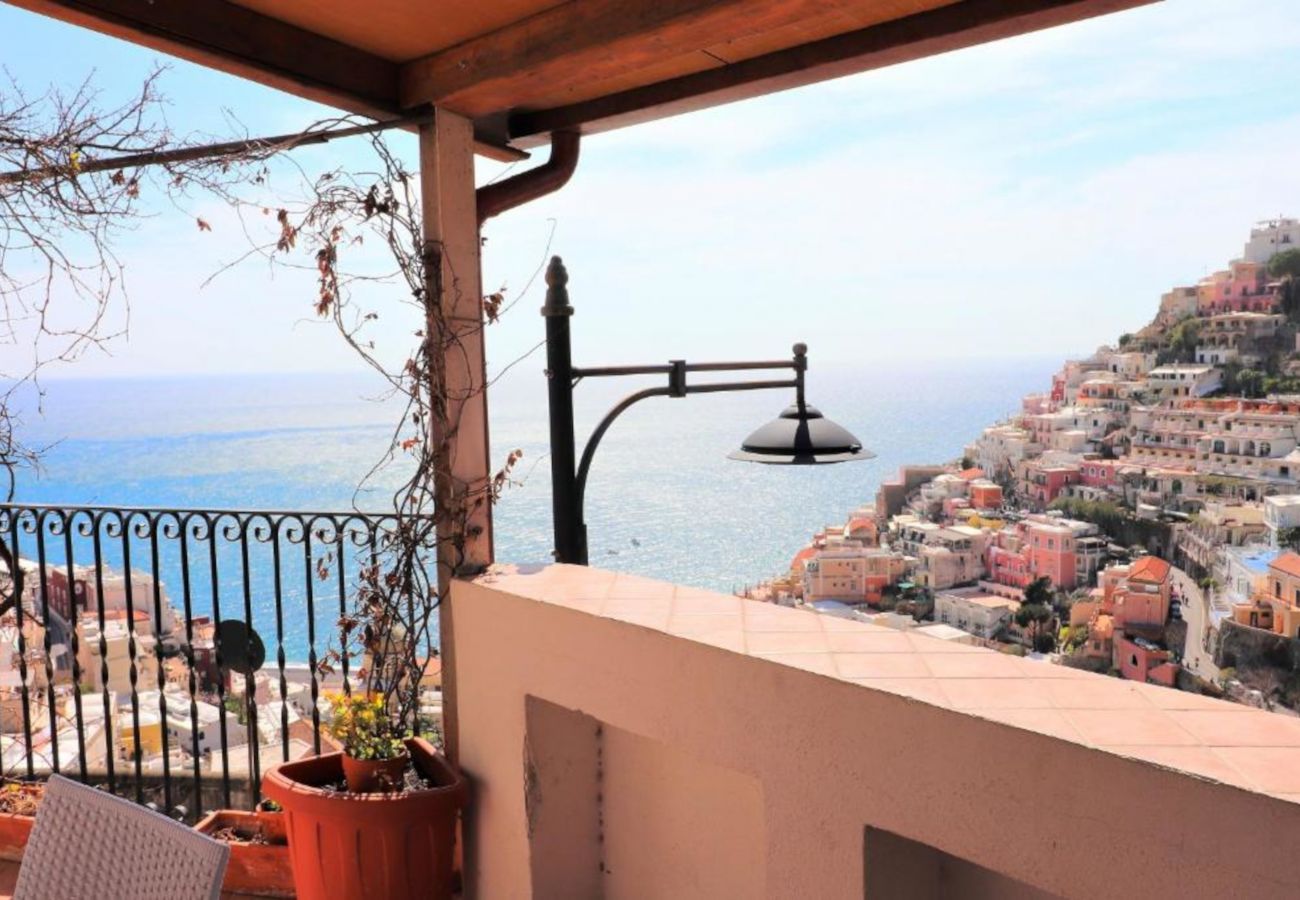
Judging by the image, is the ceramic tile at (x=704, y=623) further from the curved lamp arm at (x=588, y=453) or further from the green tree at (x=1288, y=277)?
the green tree at (x=1288, y=277)

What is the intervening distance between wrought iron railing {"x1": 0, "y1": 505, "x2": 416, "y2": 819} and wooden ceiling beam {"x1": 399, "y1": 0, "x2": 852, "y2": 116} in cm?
127

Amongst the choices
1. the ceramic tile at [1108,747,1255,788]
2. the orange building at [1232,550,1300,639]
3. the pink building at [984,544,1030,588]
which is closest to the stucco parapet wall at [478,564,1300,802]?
the ceramic tile at [1108,747,1255,788]

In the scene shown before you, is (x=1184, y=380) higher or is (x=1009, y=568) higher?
(x=1184, y=380)

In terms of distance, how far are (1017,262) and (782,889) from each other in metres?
16.0

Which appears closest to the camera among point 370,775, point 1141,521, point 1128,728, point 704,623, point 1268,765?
point 1268,765

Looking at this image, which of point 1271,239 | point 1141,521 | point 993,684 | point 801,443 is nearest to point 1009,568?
point 1141,521

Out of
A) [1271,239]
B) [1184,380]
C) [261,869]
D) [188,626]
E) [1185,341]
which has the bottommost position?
[261,869]

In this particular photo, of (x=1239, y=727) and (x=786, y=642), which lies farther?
(x=786, y=642)

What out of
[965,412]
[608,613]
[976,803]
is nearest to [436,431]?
[608,613]

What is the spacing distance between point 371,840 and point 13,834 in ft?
4.81

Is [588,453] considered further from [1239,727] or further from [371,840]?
[1239,727]

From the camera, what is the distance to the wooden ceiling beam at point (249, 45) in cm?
203

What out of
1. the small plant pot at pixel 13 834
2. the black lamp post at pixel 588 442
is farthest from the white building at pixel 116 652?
the black lamp post at pixel 588 442

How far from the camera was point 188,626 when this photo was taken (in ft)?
10.3
